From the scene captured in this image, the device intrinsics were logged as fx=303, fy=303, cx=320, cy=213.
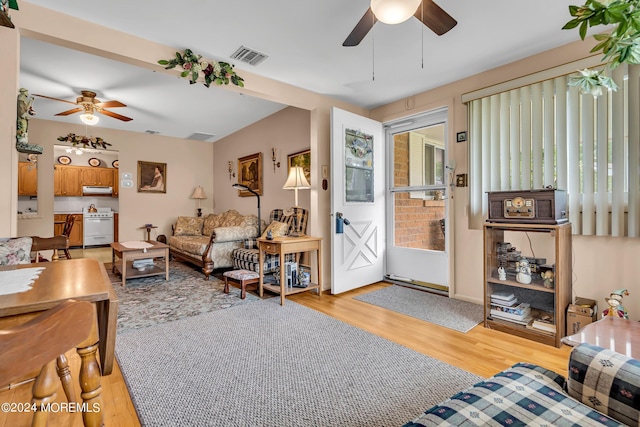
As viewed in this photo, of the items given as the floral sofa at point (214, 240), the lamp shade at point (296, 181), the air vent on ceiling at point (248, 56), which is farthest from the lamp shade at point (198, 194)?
the air vent on ceiling at point (248, 56)

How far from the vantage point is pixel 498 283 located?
2.72 m

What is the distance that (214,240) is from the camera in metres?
4.48

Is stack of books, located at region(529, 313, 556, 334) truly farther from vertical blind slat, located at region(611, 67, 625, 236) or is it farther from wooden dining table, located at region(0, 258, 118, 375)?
wooden dining table, located at region(0, 258, 118, 375)

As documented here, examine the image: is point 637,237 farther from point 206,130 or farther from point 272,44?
point 206,130

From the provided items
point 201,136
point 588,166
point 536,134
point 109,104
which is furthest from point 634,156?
point 201,136

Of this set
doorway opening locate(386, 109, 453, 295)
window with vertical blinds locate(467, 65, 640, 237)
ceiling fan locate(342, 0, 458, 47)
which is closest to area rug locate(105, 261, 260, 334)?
doorway opening locate(386, 109, 453, 295)

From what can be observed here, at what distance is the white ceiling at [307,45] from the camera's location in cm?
223

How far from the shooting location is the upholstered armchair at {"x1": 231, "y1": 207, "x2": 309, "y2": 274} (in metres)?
4.12

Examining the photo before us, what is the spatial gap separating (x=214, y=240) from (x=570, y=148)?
168 inches

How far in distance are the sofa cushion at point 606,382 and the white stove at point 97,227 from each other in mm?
9494

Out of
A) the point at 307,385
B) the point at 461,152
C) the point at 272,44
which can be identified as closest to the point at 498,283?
the point at 461,152

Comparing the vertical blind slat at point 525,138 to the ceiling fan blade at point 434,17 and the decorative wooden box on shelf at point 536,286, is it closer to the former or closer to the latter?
the decorative wooden box on shelf at point 536,286

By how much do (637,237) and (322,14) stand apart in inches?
116

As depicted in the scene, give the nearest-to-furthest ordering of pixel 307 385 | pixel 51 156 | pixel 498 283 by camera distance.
Result: 1. pixel 307 385
2. pixel 498 283
3. pixel 51 156
